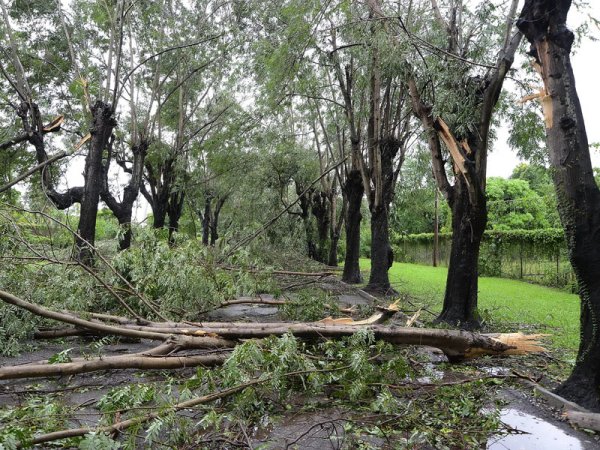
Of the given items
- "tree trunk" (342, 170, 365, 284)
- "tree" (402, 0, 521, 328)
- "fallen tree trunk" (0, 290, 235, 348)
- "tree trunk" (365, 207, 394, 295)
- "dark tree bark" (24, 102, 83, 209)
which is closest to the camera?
"fallen tree trunk" (0, 290, 235, 348)

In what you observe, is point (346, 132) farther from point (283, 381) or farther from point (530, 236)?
point (283, 381)

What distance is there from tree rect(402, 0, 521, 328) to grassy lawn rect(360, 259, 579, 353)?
2.21 feet

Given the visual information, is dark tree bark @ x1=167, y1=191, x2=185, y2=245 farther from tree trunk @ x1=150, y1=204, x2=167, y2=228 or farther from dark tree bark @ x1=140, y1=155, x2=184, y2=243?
tree trunk @ x1=150, y1=204, x2=167, y2=228

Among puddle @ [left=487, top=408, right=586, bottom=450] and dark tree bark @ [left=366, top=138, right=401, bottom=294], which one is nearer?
puddle @ [left=487, top=408, right=586, bottom=450]

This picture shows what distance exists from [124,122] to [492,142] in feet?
53.4

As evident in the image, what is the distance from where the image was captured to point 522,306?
464 inches

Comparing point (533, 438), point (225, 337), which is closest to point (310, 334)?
point (225, 337)

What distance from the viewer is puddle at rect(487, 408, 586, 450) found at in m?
3.45

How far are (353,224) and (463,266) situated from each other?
26.8 feet

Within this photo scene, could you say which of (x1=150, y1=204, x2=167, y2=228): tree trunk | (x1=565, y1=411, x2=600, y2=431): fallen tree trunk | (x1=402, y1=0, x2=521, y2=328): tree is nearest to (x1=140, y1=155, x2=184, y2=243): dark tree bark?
(x1=150, y1=204, x2=167, y2=228): tree trunk

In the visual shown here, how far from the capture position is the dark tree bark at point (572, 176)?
4027 mm

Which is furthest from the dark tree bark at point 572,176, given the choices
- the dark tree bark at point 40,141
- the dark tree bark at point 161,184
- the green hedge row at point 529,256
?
the dark tree bark at point 161,184

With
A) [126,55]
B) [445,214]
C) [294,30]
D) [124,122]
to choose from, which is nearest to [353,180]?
[294,30]

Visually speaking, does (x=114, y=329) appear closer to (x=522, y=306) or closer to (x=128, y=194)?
(x=522, y=306)
